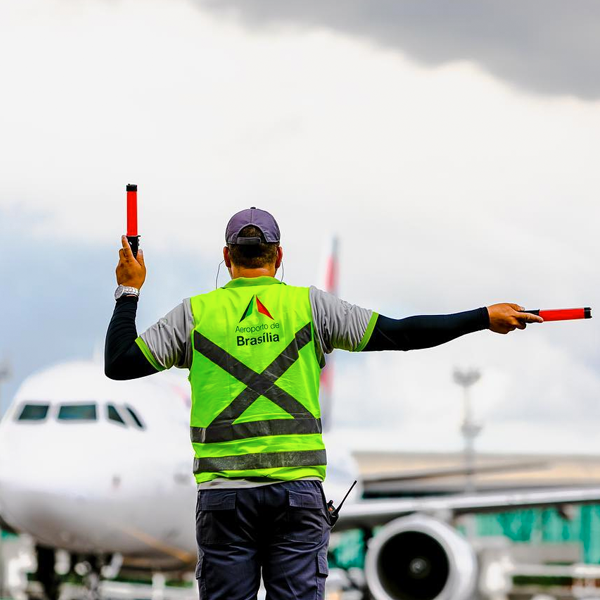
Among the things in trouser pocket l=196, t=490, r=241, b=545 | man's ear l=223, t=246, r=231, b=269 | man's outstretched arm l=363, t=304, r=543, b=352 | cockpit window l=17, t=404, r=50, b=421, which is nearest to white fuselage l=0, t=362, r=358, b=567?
cockpit window l=17, t=404, r=50, b=421

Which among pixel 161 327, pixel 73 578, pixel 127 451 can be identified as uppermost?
pixel 161 327

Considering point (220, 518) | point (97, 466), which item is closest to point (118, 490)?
point (97, 466)

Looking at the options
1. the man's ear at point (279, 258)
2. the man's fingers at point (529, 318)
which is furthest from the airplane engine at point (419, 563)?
the man's fingers at point (529, 318)

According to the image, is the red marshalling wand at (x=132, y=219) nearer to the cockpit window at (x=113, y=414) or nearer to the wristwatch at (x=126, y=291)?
the wristwatch at (x=126, y=291)

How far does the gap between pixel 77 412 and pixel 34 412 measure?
36cm

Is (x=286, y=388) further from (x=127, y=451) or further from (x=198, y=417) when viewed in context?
(x=127, y=451)

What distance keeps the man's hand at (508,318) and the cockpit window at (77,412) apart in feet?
23.9

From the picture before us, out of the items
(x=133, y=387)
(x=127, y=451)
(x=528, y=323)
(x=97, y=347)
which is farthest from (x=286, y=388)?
(x=97, y=347)

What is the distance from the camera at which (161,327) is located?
2912mm

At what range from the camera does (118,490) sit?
945cm

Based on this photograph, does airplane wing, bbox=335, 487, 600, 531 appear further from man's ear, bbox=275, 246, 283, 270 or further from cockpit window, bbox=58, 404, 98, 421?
man's ear, bbox=275, 246, 283, 270

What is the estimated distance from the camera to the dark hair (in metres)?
2.99

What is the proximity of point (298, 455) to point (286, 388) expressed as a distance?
16 centimetres

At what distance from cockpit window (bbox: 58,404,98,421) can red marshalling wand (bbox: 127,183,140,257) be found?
690cm
